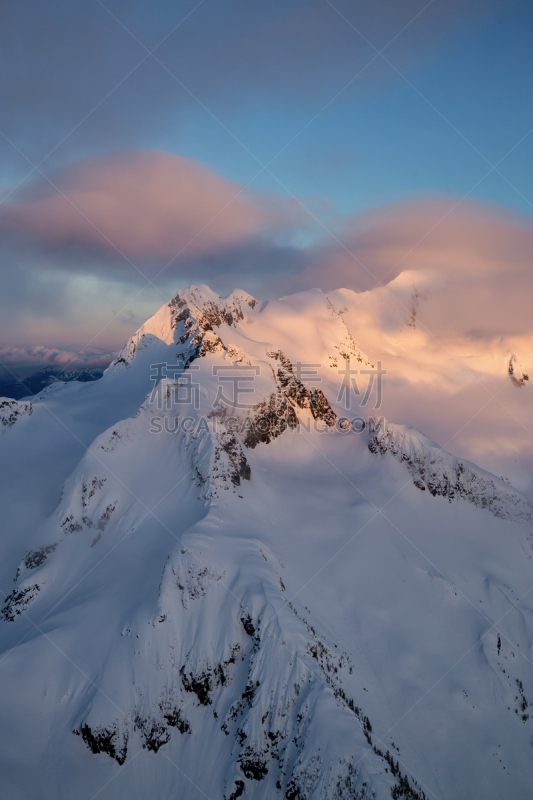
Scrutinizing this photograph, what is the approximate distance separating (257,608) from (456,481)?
183 feet

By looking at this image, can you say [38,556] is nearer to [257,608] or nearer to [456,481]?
[257,608]

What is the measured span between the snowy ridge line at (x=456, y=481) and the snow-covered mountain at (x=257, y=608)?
37 cm

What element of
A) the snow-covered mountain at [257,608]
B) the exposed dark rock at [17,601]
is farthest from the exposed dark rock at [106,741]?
the exposed dark rock at [17,601]

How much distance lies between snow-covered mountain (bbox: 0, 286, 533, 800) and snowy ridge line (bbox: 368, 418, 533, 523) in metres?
0.37

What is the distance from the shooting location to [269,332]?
144 m

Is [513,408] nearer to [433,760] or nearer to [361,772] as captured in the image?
[433,760]

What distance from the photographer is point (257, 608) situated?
48625mm

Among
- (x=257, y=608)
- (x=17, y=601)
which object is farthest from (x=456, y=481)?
(x=17, y=601)

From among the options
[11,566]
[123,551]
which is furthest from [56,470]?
[123,551]

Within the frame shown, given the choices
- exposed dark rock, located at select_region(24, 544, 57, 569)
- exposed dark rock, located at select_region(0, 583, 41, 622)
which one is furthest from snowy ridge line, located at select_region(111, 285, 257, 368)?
exposed dark rock, located at select_region(0, 583, 41, 622)

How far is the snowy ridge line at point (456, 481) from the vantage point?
84.1 m

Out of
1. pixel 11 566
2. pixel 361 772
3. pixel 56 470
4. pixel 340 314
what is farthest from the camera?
pixel 340 314

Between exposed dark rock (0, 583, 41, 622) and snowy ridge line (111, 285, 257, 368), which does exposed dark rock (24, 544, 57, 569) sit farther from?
snowy ridge line (111, 285, 257, 368)

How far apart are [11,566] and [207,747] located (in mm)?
47243
